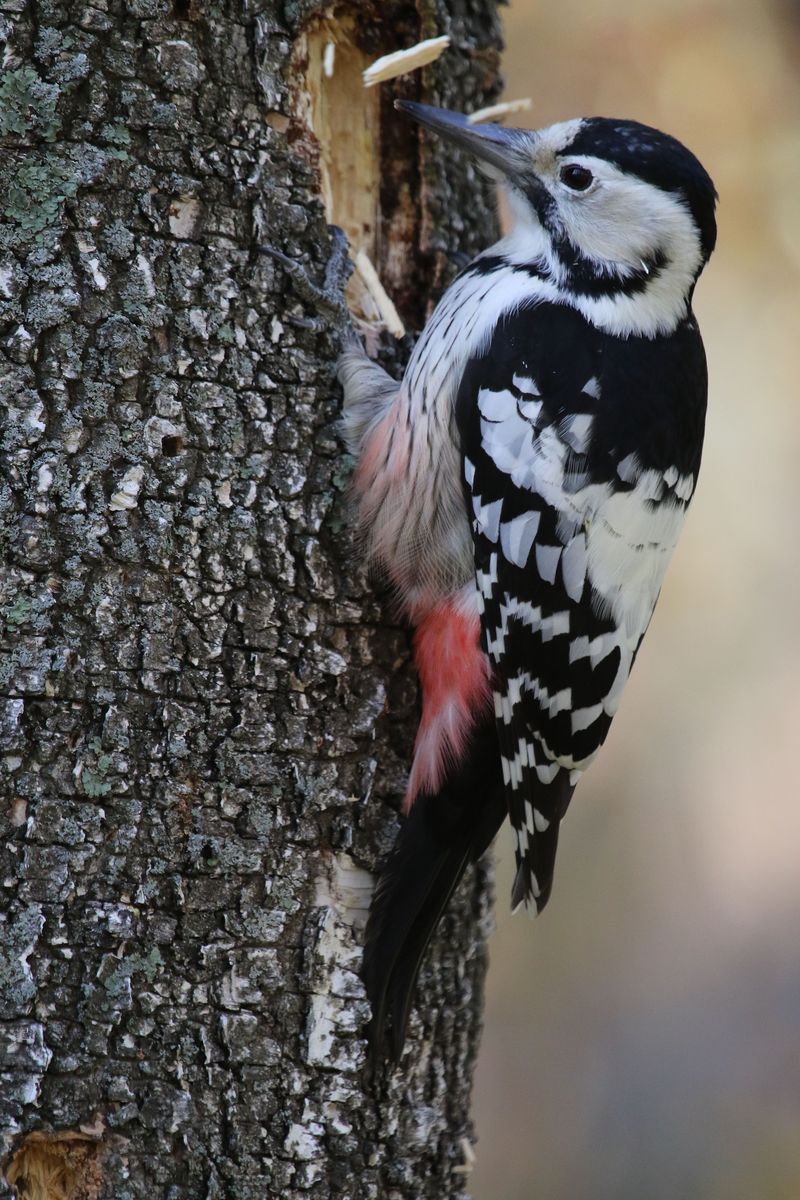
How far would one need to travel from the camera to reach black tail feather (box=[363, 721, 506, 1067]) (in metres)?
2.28

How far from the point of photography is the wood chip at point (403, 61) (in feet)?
8.23

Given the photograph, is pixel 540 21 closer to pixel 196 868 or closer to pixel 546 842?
pixel 546 842

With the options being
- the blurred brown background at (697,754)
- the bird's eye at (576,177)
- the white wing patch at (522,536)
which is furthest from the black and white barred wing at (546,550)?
the blurred brown background at (697,754)

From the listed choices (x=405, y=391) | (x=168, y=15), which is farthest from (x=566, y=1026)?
(x=168, y=15)

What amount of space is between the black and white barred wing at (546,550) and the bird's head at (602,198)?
23cm

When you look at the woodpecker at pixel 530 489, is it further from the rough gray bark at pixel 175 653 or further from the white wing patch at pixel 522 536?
the rough gray bark at pixel 175 653

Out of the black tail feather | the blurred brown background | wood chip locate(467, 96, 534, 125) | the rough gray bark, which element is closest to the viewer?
the rough gray bark

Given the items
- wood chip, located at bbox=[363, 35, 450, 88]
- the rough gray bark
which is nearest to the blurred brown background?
wood chip, located at bbox=[363, 35, 450, 88]

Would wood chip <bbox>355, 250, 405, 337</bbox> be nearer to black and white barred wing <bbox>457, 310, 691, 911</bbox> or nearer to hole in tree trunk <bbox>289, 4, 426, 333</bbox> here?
hole in tree trunk <bbox>289, 4, 426, 333</bbox>

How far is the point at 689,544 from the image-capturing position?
16.4 feet

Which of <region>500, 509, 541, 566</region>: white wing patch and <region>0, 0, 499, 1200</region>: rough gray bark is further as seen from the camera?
<region>500, 509, 541, 566</region>: white wing patch

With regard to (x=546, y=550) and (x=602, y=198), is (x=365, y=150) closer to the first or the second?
(x=602, y=198)

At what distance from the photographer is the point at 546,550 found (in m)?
2.43

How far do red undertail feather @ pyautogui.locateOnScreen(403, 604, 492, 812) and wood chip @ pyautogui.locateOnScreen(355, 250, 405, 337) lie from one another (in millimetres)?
617
